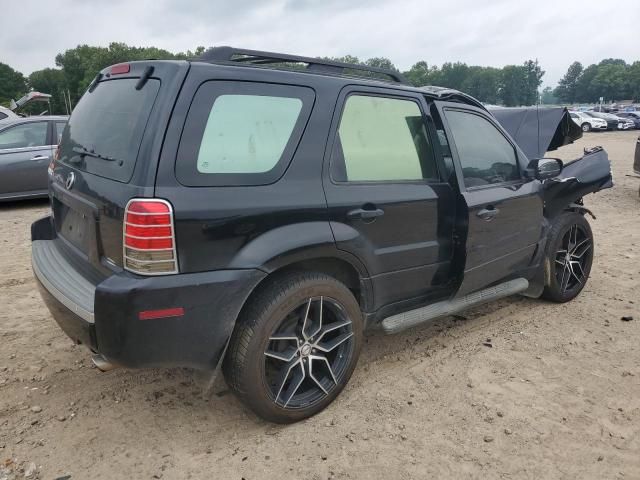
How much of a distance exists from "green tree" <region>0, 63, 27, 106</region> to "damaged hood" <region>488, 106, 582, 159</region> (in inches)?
3434

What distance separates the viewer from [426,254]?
10.7ft

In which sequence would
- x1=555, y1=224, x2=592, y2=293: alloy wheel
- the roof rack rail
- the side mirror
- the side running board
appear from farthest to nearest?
x1=555, y1=224, x2=592, y2=293: alloy wheel
the side mirror
the side running board
the roof rack rail

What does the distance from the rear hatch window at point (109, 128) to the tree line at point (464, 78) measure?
199ft

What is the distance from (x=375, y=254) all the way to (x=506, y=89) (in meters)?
121

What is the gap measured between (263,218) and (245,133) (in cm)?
43

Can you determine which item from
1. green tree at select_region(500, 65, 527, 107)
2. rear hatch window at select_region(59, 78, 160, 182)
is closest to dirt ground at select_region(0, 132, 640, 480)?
rear hatch window at select_region(59, 78, 160, 182)

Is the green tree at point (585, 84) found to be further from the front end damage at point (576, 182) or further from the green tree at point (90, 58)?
the front end damage at point (576, 182)

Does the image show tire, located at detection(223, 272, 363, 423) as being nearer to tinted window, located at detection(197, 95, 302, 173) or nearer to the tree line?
tinted window, located at detection(197, 95, 302, 173)

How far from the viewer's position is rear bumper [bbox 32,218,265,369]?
2.22m

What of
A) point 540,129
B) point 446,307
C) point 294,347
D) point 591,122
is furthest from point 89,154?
A: point 591,122

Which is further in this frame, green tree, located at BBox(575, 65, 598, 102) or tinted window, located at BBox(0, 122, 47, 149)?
green tree, located at BBox(575, 65, 598, 102)

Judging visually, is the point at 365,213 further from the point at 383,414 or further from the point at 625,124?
the point at 625,124

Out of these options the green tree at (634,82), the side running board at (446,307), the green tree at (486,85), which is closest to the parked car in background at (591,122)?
the side running board at (446,307)

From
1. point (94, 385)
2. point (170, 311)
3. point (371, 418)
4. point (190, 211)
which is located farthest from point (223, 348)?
point (94, 385)
